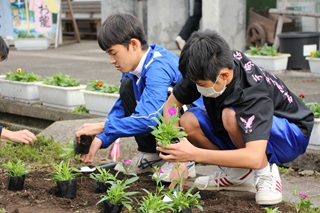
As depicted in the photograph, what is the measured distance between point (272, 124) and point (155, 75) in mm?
884

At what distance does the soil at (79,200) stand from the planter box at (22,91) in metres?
3.52

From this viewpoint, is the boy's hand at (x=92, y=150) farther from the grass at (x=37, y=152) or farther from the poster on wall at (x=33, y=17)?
the poster on wall at (x=33, y=17)

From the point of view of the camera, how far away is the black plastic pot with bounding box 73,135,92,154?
4.13 m

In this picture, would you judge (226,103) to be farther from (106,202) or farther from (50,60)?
(50,60)

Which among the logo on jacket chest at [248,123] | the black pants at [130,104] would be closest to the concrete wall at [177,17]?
the black pants at [130,104]

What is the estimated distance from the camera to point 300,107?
3953 mm

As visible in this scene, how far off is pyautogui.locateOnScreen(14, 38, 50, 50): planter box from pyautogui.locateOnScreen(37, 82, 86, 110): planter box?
28.5 feet

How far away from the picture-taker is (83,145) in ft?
13.6

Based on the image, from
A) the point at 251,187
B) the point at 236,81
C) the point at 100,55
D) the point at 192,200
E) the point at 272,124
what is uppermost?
the point at 236,81

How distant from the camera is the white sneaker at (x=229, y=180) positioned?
3.97 metres

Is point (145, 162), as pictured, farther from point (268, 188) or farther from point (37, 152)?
point (268, 188)

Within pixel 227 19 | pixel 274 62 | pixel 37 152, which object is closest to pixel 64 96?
pixel 37 152

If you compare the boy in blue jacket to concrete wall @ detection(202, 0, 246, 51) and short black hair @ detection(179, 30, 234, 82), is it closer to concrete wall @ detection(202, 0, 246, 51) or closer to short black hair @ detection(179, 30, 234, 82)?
short black hair @ detection(179, 30, 234, 82)

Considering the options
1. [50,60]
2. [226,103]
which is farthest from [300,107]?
[50,60]
